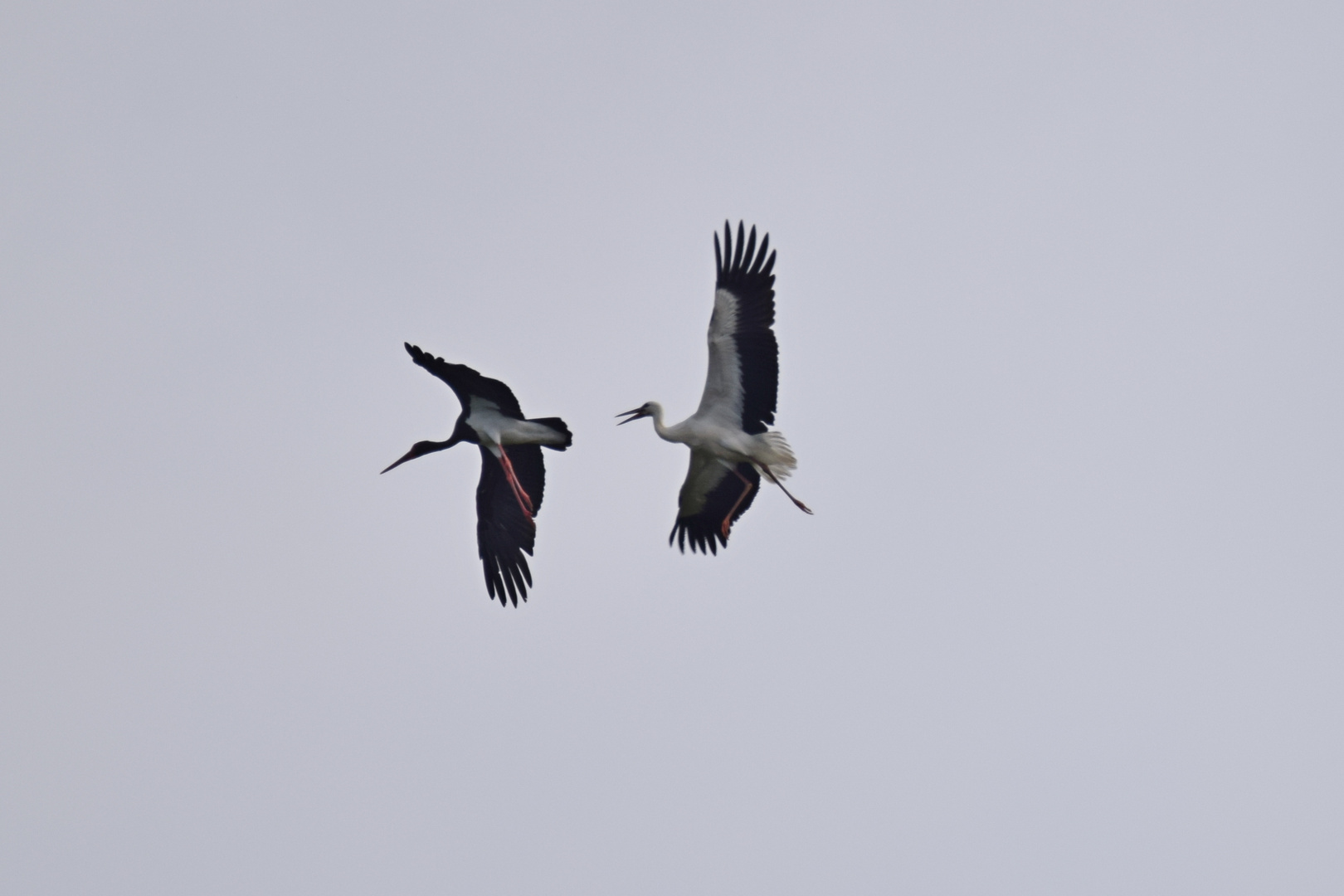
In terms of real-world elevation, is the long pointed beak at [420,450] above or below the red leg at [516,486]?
above

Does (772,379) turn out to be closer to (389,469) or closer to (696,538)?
(696,538)

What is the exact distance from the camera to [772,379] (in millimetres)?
19859

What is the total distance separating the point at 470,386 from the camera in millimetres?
19984

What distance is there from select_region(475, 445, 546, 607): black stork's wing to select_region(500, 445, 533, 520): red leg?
0.08m

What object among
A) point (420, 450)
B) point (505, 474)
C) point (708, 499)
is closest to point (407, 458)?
point (420, 450)

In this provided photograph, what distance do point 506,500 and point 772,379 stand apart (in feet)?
9.36

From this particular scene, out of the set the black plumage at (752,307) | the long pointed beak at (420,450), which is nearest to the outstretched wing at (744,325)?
the black plumage at (752,307)

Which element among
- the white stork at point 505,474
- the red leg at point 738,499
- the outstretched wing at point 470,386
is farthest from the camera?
the red leg at point 738,499

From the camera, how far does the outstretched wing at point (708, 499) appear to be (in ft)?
69.0

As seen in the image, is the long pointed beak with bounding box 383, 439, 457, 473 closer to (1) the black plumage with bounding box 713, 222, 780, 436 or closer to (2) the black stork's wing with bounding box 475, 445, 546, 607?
(2) the black stork's wing with bounding box 475, 445, 546, 607

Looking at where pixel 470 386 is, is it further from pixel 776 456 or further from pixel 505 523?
pixel 776 456

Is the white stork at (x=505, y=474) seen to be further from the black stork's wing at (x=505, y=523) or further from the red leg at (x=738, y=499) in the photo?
the red leg at (x=738, y=499)

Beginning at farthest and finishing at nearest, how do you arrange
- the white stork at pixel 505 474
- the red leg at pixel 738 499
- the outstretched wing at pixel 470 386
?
the red leg at pixel 738 499 < the white stork at pixel 505 474 < the outstretched wing at pixel 470 386

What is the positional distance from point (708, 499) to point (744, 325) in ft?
7.61
